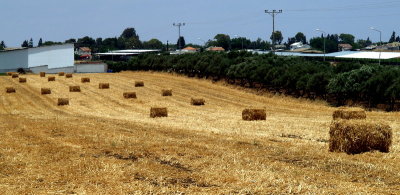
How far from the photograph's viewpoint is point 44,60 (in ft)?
386

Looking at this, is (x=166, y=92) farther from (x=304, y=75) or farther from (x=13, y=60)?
(x=13, y=60)

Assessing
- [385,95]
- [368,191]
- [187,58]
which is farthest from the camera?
[187,58]

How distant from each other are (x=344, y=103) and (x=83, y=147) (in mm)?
34426

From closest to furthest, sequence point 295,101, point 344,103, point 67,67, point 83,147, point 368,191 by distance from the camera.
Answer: point 368,191
point 83,147
point 344,103
point 295,101
point 67,67

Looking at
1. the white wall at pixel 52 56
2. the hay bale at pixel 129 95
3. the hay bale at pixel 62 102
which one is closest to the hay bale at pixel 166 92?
the hay bale at pixel 129 95

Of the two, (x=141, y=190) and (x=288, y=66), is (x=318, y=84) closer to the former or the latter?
(x=288, y=66)

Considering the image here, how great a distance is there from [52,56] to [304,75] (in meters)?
78.2

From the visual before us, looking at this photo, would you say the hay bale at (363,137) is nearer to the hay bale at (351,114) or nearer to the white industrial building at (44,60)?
the hay bale at (351,114)

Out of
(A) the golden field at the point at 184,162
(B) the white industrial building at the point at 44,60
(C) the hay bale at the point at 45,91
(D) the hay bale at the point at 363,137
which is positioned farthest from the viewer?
(B) the white industrial building at the point at 44,60

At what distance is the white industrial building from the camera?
115m

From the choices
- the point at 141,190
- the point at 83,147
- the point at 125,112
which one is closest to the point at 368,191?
the point at 141,190

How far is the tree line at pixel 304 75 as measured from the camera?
43.7 m

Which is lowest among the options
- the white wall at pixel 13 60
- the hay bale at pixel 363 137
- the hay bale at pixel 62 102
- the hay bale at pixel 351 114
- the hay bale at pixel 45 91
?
the hay bale at pixel 62 102

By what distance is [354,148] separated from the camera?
620 inches
